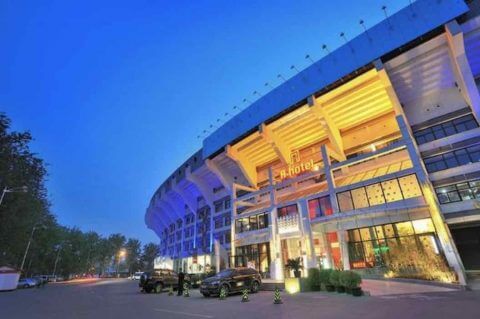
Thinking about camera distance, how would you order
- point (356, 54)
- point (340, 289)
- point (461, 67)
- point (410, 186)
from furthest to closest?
point (356, 54) → point (410, 186) → point (461, 67) → point (340, 289)

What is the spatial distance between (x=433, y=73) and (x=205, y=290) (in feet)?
93.9

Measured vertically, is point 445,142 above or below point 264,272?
above

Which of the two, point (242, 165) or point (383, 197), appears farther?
point (242, 165)

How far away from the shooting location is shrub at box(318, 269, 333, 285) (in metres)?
17.9

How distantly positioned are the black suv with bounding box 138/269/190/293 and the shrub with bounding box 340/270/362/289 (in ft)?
Answer: 41.5

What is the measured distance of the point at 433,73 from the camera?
86.6 ft

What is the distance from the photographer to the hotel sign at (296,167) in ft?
99.2

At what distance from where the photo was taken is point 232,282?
17688 millimetres

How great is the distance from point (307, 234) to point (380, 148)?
12602 mm

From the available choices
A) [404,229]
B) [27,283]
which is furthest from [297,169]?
Result: [27,283]

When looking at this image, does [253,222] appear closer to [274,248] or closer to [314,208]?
[274,248]

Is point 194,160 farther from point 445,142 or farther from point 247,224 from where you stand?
point 445,142

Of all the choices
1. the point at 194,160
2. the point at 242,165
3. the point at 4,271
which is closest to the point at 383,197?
the point at 242,165

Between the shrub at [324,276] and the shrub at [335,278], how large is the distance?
51 cm
